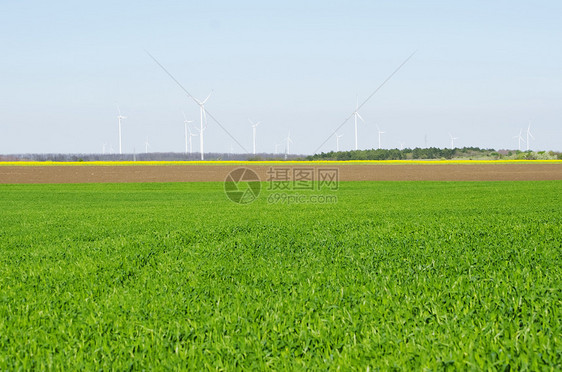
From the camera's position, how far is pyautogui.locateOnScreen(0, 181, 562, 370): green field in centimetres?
485

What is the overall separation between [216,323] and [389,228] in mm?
8421

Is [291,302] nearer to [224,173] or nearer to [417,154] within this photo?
[224,173]

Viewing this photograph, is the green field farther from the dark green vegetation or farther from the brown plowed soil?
the dark green vegetation

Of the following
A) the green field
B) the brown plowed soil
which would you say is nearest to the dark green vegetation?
the brown plowed soil

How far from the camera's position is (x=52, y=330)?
5859mm

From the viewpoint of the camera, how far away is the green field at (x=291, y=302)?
4.85 m

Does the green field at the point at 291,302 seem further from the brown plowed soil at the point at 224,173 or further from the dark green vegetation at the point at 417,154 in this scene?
the dark green vegetation at the point at 417,154

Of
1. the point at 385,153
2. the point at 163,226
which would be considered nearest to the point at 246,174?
the point at 163,226

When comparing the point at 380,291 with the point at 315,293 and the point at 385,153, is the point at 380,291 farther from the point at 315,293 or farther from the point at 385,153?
the point at 385,153

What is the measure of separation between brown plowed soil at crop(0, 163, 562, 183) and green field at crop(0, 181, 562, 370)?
39.2m

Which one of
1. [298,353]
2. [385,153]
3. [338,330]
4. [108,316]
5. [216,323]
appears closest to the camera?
[298,353]

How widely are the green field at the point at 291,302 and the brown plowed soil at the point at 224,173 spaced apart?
129 feet

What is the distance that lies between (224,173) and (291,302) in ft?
153

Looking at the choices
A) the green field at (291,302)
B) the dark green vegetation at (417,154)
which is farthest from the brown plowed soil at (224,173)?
the green field at (291,302)
